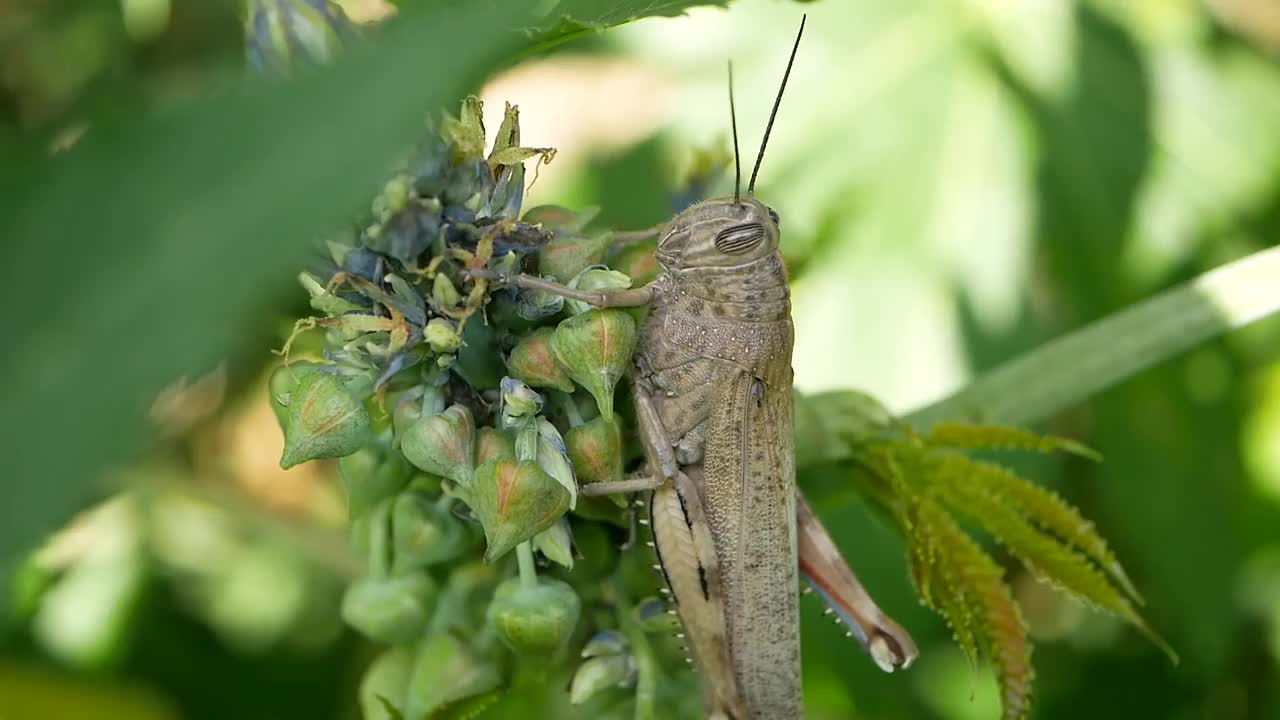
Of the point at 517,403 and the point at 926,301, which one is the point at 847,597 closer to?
the point at 517,403

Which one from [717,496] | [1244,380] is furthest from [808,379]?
[1244,380]

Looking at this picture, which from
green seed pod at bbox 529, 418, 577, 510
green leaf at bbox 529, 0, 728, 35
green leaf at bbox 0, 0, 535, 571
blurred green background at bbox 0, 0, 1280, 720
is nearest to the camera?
green leaf at bbox 0, 0, 535, 571

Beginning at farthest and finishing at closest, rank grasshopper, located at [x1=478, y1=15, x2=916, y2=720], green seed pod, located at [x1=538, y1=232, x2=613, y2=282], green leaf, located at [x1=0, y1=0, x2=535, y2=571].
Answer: grasshopper, located at [x1=478, y1=15, x2=916, y2=720] → green seed pod, located at [x1=538, y1=232, x2=613, y2=282] → green leaf, located at [x1=0, y1=0, x2=535, y2=571]

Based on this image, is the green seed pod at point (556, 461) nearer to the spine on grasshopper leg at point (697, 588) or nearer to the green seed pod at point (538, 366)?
the green seed pod at point (538, 366)

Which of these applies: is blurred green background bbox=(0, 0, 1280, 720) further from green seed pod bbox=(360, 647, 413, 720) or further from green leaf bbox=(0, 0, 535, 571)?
green leaf bbox=(0, 0, 535, 571)

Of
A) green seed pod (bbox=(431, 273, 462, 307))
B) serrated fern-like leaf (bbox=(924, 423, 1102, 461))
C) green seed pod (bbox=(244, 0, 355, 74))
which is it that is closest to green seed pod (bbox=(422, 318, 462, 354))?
green seed pod (bbox=(431, 273, 462, 307))

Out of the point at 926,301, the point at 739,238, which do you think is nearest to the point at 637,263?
the point at 739,238
